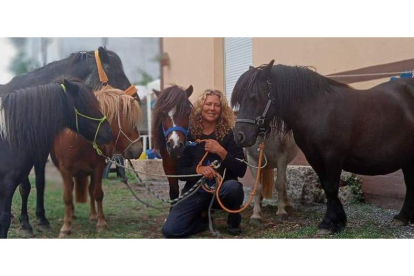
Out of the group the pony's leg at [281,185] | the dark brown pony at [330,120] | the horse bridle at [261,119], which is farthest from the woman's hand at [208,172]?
the pony's leg at [281,185]

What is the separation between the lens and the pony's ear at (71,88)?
13.8 ft

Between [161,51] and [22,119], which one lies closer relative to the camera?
[22,119]

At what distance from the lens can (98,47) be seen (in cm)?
482

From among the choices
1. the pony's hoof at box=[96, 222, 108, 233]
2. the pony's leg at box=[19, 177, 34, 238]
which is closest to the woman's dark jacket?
the pony's hoof at box=[96, 222, 108, 233]

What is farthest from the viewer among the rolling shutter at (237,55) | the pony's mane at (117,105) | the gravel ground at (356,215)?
the rolling shutter at (237,55)

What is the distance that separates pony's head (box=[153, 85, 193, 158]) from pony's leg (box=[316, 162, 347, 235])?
1.40 m

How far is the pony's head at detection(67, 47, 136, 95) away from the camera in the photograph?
476 centimetres

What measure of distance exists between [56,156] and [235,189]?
76.7 inches

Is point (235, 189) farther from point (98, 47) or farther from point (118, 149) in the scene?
point (98, 47)

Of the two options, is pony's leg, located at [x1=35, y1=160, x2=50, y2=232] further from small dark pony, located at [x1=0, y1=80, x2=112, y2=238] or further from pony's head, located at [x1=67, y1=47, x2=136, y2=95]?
pony's head, located at [x1=67, y1=47, x2=136, y2=95]

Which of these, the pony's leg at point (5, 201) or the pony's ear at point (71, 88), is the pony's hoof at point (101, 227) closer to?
the pony's leg at point (5, 201)

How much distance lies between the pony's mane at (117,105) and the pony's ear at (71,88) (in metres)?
0.31

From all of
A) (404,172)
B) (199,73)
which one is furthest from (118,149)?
(404,172)

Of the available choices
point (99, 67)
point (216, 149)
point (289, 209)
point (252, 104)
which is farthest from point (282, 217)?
point (99, 67)
